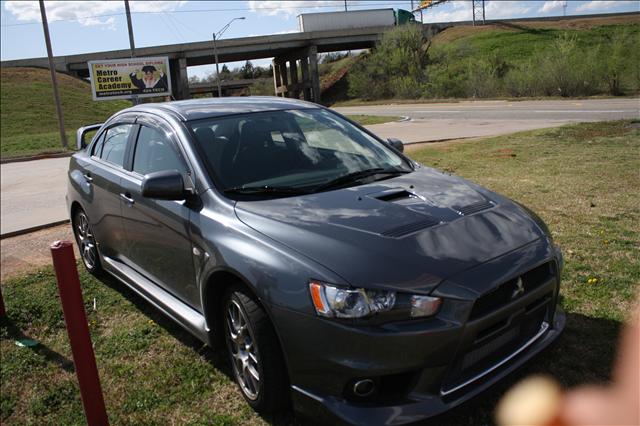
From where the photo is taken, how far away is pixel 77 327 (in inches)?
110

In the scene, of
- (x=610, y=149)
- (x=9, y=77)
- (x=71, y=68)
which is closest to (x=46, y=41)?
(x=610, y=149)

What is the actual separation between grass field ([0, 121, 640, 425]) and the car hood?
0.66 m

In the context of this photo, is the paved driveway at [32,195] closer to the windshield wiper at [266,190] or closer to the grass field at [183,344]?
the grass field at [183,344]

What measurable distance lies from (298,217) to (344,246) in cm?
43

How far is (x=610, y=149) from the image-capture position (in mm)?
10383

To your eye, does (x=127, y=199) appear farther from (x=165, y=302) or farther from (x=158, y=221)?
(x=165, y=302)

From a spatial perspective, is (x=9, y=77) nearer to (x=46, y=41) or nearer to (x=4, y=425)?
(x=46, y=41)

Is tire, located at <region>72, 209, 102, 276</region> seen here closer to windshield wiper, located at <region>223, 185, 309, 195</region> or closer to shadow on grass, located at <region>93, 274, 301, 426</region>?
shadow on grass, located at <region>93, 274, 301, 426</region>

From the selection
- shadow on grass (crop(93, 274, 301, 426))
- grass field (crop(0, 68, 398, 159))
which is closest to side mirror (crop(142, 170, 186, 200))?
shadow on grass (crop(93, 274, 301, 426))

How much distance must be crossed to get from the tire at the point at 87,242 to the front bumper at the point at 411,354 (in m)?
3.36

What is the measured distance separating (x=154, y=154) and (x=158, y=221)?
1.97 ft

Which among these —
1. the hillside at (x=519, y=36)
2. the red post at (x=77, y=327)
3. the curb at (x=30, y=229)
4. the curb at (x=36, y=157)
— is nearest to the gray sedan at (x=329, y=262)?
the red post at (x=77, y=327)

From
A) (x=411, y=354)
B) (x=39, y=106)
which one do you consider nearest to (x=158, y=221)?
(x=411, y=354)

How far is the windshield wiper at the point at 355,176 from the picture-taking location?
3506mm
